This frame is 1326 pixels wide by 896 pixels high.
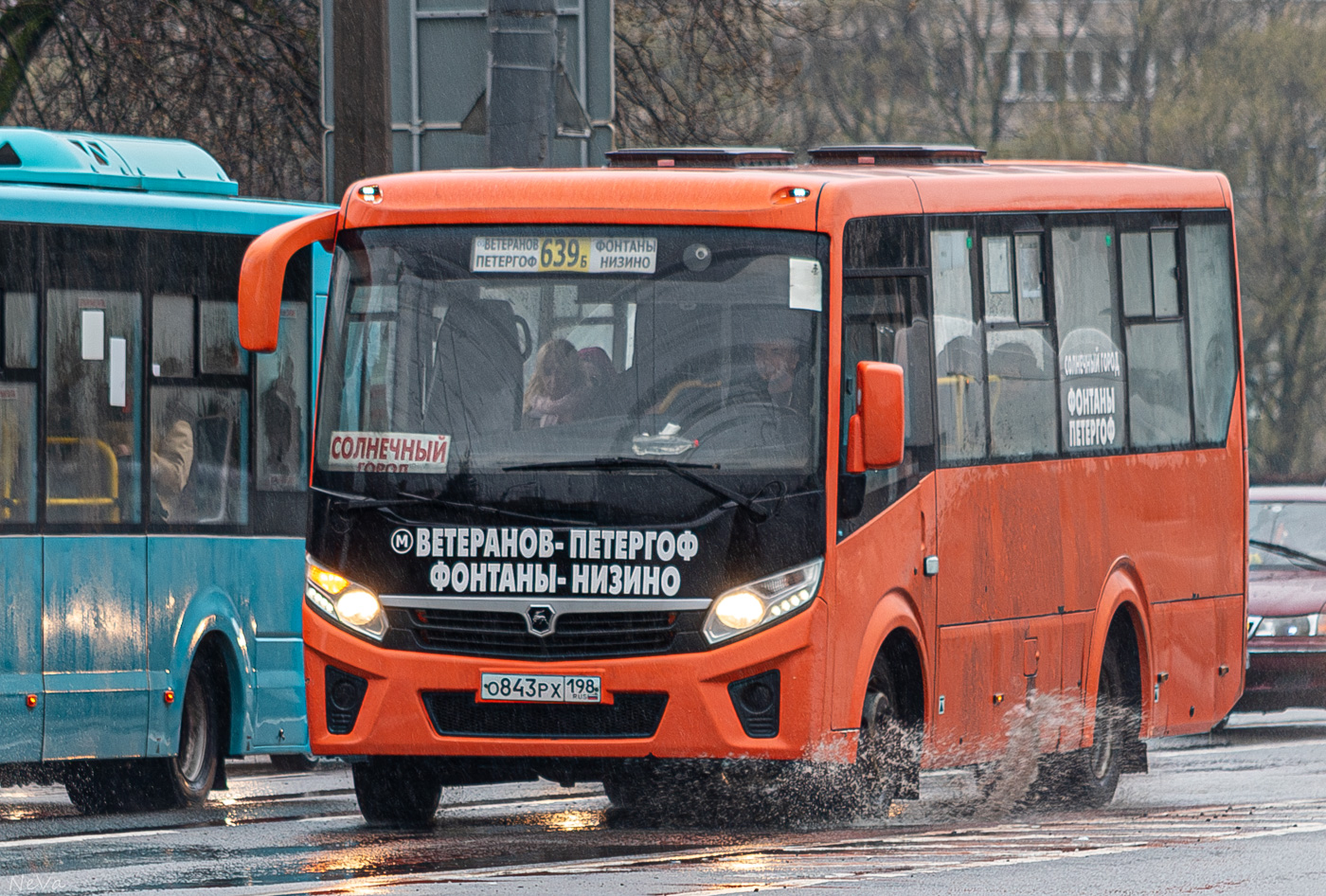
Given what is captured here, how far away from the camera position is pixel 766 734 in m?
10.0

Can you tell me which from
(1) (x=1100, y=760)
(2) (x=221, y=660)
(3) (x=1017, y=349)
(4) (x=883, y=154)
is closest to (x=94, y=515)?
(2) (x=221, y=660)

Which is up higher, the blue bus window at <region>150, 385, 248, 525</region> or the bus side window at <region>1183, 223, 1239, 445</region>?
the bus side window at <region>1183, 223, 1239, 445</region>

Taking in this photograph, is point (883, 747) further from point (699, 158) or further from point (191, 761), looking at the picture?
point (191, 761)

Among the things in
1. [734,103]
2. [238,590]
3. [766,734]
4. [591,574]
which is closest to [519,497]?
[591,574]

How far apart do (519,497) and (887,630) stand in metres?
1.58

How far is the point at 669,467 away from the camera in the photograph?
10.1m

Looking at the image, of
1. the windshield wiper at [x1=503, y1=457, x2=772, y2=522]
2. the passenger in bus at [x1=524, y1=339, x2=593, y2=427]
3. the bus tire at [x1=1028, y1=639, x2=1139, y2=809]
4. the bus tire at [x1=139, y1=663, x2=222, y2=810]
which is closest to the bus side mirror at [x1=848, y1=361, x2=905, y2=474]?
the windshield wiper at [x1=503, y1=457, x2=772, y2=522]

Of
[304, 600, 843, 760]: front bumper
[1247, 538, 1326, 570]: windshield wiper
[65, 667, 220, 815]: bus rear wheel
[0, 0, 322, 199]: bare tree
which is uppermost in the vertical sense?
[0, 0, 322, 199]: bare tree

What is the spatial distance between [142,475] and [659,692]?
146 inches

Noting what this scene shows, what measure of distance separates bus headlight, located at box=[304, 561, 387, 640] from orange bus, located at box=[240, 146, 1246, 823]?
0.01 meters

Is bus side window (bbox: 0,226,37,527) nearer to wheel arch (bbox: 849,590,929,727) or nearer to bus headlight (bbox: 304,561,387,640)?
bus headlight (bbox: 304,561,387,640)

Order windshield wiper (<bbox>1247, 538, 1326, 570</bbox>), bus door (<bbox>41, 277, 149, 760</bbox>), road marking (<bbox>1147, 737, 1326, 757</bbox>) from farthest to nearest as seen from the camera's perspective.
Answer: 1. windshield wiper (<bbox>1247, 538, 1326, 570</bbox>)
2. road marking (<bbox>1147, 737, 1326, 757</bbox>)
3. bus door (<bbox>41, 277, 149, 760</bbox>)

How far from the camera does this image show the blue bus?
39.8 ft

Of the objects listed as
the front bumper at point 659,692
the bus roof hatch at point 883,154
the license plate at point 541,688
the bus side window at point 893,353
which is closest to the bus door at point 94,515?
the front bumper at point 659,692
